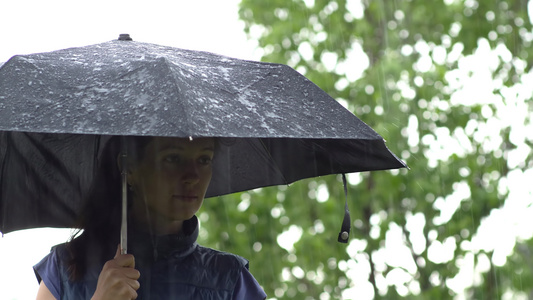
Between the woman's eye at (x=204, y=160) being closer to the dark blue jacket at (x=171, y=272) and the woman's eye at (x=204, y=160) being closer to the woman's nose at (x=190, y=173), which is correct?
the woman's nose at (x=190, y=173)

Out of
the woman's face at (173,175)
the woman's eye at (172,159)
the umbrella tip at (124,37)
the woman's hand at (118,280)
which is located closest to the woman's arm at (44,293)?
the woman's hand at (118,280)

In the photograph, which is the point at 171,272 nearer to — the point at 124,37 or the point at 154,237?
the point at 154,237

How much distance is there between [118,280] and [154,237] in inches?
12.3

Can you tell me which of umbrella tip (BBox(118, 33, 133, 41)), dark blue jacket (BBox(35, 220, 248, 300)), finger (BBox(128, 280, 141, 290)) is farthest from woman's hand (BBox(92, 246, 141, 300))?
umbrella tip (BBox(118, 33, 133, 41))

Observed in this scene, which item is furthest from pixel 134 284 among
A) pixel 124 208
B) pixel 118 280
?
pixel 124 208

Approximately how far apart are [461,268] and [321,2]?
3118 millimetres

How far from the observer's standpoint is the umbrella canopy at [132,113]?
207cm

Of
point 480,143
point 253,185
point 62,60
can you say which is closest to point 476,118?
point 480,143

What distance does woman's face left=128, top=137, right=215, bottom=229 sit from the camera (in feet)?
8.73

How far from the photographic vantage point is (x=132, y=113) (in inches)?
82.0

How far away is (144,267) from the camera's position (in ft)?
8.86

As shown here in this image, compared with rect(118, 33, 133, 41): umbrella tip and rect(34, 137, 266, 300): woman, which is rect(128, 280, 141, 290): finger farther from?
rect(118, 33, 133, 41): umbrella tip

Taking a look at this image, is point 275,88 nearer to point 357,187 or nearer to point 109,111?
point 109,111

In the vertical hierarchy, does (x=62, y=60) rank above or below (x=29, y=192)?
above
